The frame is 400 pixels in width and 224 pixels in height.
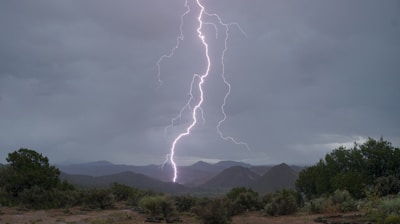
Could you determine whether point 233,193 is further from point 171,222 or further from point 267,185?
point 267,185

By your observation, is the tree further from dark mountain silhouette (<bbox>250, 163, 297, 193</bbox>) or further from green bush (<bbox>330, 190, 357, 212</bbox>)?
dark mountain silhouette (<bbox>250, 163, 297, 193</bbox>)

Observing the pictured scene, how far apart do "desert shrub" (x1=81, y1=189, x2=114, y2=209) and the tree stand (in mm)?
5792

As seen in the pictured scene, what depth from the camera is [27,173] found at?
91.5 feet

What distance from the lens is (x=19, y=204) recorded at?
2403cm

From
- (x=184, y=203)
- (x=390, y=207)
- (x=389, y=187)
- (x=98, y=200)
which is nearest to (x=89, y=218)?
(x=98, y=200)

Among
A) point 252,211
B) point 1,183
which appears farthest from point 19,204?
point 252,211

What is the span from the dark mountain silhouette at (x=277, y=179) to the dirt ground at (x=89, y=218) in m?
64.2

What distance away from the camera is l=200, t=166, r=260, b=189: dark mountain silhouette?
9938 centimetres

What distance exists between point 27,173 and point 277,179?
6552 centimetres

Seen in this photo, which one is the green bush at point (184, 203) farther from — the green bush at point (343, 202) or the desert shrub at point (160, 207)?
the green bush at point (343, 202)

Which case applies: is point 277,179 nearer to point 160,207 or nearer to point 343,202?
point 343,202

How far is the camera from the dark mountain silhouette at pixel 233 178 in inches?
3912

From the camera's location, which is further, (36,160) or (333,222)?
(36,160)

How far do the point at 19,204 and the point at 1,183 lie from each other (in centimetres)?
486
